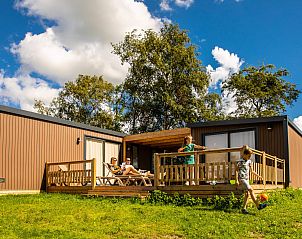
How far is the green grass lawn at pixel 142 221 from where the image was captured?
6.01 m

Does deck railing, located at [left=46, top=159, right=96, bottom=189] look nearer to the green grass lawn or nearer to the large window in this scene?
the green grass lawn

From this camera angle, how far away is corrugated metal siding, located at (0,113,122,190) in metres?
11.7

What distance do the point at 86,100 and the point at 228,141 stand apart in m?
20.4

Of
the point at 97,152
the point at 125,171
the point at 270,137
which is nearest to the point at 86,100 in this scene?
the point at 97,152

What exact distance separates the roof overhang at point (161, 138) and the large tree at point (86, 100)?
13454mm

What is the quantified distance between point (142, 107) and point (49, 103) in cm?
1005

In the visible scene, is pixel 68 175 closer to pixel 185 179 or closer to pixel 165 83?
pixel 185 179

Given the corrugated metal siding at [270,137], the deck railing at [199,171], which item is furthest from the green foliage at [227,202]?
the corrugated metal siding at [270,137]

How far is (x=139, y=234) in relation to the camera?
238 inches

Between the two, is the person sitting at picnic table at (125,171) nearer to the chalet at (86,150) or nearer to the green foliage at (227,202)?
the chalet at (86,150)

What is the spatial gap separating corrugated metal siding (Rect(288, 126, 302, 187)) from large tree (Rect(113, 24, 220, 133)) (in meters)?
12.1

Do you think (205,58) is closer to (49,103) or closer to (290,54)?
(290,54)

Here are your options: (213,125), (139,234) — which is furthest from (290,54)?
(139,234)

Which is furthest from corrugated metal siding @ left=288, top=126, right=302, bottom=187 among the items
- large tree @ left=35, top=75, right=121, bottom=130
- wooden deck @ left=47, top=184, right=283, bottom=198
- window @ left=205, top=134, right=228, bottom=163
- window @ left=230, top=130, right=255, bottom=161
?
large tree @ left=35, top=75, right=121, bottom=130
